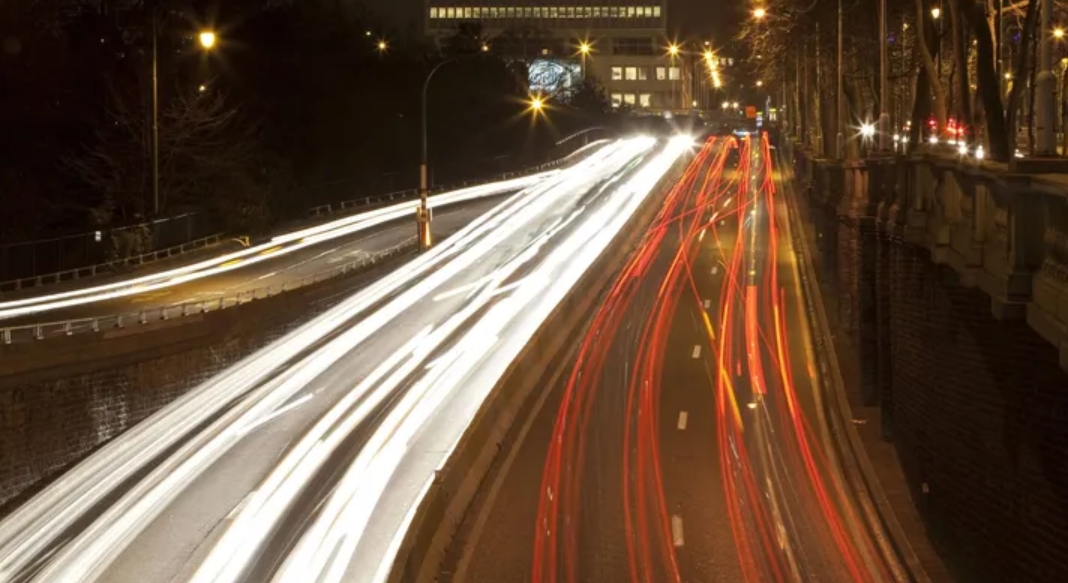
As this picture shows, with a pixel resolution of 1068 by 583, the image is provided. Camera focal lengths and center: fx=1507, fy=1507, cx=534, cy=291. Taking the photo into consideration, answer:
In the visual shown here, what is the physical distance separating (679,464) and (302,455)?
7023 mm

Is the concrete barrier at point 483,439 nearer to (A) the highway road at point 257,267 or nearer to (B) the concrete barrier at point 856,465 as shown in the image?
(B) the concrete barrier at point 856,465

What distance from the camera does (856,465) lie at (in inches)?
1091

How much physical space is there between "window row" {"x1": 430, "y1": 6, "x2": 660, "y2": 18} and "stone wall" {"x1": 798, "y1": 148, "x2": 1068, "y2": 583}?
168m

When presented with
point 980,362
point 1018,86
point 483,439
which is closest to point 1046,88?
point 980,362

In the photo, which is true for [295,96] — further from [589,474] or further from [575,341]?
[589,474]

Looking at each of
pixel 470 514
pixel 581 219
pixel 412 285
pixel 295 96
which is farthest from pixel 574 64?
pixel 470 514

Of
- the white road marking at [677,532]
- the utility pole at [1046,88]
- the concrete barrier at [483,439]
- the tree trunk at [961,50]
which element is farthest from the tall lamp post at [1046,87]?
the concrete barrier at [483,439]

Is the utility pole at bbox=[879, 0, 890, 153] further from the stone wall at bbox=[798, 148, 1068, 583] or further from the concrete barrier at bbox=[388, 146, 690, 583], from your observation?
the concrete barrier at bbox=[388, 146, 690, 583]

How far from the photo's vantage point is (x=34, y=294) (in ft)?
141

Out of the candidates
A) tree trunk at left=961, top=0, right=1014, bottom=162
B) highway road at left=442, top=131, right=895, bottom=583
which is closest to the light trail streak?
highway road at left=442, top=131, right=895, bottom=583

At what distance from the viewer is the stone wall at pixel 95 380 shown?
2994 cm

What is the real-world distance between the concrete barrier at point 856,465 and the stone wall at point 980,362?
56 centimetres

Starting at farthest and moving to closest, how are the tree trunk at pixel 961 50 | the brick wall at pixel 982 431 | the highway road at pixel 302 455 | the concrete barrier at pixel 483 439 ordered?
the tree trunk at pixel 961 50
the highway road at pixel 302 455
the concrete barrier at pixel 483 439
the brick wall at pixel 982 431

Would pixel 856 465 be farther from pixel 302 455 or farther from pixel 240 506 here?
pixel 240 506
